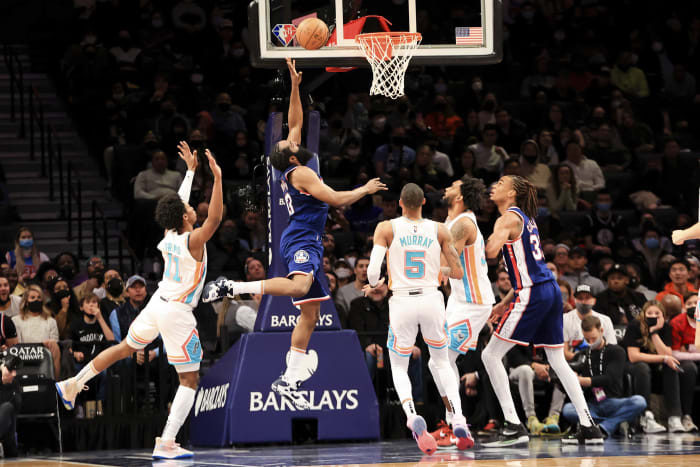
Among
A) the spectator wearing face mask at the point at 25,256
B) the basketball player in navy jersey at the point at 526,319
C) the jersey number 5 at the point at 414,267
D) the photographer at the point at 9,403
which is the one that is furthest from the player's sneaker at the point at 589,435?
the spectator wearing face mask at the point at 25,256

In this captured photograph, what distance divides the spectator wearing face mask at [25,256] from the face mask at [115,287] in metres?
1.95

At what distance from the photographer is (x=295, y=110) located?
33.9 ft

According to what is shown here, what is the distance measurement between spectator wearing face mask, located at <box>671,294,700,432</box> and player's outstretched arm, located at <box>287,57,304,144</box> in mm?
5383

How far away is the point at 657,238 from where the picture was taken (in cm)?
1656

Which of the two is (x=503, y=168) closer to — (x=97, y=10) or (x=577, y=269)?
(x=577, y=269)

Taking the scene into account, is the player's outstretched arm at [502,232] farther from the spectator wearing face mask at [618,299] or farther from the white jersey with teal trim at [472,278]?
the spectator wearing face mask at [618,299]

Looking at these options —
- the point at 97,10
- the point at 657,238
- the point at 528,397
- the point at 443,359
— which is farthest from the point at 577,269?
the point at 97,10

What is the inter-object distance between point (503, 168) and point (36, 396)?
27.5ft

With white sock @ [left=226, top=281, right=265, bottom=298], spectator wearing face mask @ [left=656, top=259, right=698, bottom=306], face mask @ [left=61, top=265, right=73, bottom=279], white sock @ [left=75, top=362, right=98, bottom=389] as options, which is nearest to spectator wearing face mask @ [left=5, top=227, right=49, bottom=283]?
face mask @ [left=61, top=265, right=73, bottom=279]

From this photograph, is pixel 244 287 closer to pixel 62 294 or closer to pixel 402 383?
pixel 402 383

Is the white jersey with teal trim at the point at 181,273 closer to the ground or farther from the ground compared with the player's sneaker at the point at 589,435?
farther from the ground

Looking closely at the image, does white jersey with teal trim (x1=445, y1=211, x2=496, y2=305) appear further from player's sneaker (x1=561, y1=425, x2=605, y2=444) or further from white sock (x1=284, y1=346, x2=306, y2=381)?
white sock (x1=284, y1=346, x2=306, y2=381)

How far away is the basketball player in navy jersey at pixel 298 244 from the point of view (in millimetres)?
9664

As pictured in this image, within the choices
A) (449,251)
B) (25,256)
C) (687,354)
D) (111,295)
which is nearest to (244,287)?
(449,251)
